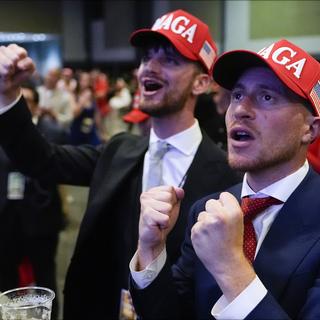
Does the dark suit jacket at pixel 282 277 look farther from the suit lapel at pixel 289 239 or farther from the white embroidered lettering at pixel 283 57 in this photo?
the white embroidered lettering at pixel 283 57

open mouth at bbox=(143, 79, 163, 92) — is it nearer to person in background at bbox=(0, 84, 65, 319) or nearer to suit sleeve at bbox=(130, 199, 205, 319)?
suit sleeve at bbox=(130, 199, 205, 319)

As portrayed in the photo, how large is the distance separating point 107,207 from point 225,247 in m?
0.75

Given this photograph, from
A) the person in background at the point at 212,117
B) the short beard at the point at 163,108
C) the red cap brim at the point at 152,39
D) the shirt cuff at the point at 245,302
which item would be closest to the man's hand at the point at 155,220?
the shirt cuff at the point at 245,302

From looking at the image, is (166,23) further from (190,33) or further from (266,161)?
(266,161)

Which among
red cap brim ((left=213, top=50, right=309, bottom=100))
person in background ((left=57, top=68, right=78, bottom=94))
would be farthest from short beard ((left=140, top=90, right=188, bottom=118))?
person in background ((left=57, top=68, right=78, bottom=94))

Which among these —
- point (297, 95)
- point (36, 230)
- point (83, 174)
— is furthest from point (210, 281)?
point (36, 230)

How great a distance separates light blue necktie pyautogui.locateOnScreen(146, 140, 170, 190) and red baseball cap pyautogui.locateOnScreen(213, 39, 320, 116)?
0.53 meters

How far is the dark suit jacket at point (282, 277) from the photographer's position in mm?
984

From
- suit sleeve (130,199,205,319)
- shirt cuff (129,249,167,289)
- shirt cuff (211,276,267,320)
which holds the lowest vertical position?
suit sleeve (130,199,205,319)

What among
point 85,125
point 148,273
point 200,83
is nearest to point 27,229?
point 200,83

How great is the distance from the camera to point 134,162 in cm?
169

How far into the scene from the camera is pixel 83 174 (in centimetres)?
185

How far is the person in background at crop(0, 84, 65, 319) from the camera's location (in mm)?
2564

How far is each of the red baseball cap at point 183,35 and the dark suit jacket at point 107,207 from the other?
0.31 metres
